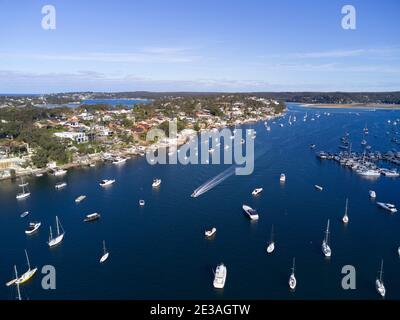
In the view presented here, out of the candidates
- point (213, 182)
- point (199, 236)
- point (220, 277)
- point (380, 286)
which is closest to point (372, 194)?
point (213, 182)

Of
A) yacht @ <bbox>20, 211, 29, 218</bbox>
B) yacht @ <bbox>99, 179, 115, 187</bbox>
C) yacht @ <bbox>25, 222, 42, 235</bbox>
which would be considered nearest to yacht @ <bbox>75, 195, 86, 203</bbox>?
yacht @ <bbox>99, 179, 115, 187</bbox>

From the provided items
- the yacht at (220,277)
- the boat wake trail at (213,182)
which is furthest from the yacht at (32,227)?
the yacht at (220,277)

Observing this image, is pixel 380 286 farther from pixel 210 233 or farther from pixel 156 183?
pixel 156 183

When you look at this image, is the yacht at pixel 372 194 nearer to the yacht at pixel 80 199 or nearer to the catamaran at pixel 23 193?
the yacht at pixel 80 199

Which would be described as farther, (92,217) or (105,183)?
(105,183)

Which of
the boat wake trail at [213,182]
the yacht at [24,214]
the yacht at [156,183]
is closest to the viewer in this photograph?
the yacht at [24,214]

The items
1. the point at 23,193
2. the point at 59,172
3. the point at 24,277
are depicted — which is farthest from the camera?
the point at 59,172
